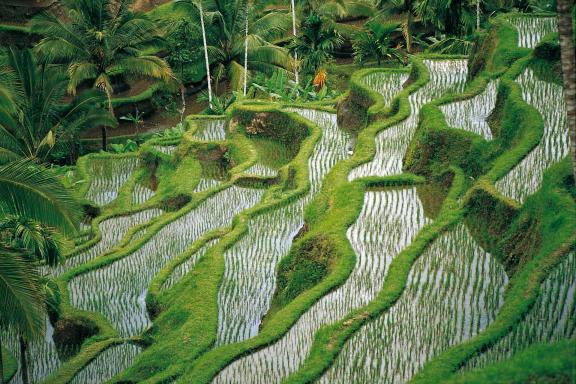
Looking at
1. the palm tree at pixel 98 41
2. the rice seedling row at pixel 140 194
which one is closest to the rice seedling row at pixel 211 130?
the rice seedling row at pixel 140 194

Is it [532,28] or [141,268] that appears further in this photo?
[532,28]

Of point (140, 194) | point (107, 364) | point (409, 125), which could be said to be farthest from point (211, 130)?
point (107, 364)

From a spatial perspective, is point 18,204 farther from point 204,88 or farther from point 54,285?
point 204,88

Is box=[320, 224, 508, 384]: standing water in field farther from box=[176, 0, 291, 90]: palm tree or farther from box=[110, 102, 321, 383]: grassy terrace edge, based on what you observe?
box=[176, 0, 291, 90]: palm tree

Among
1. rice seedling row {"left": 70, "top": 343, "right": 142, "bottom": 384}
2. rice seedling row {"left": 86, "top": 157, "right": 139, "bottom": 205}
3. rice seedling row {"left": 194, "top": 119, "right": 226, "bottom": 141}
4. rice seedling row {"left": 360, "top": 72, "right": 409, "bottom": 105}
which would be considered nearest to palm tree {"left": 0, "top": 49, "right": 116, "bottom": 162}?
rice seedling row {"left": 86, "top": 157, "right": 139, "bottom": 205}

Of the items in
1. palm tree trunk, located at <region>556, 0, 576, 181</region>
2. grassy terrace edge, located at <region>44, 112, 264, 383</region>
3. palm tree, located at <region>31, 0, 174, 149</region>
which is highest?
palm tree trunk, located at <region>556, 0, 576, 181</region>

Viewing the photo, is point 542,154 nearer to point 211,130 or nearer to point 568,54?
point 568,54
